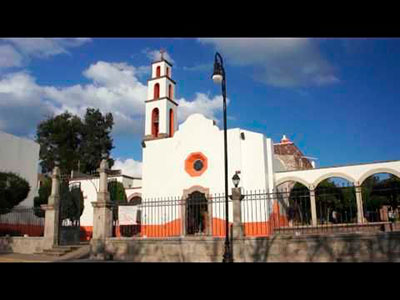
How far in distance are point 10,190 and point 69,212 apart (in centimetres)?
290

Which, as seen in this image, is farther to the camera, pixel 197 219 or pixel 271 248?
pixel 197 219

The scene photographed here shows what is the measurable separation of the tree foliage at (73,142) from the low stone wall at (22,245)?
21993 millimetres

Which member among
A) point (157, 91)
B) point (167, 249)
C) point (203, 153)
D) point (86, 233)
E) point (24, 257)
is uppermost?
point (157, 91)

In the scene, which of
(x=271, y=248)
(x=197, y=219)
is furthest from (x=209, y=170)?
(x=271, y=248)

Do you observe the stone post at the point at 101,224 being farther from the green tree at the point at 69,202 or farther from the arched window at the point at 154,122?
the arched window at the point at 154,122

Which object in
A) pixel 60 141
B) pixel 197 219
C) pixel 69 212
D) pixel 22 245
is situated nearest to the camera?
pixel 22 245

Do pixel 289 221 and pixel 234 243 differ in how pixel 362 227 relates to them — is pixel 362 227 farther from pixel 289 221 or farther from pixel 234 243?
pixel 234 243

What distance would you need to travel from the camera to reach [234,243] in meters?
Answer: 12.1

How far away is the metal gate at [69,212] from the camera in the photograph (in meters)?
16.0

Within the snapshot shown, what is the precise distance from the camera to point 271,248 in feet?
38.6

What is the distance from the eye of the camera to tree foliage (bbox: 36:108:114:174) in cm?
3844

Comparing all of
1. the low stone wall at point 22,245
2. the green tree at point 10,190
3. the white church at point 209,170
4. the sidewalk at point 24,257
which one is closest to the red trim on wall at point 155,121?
the white church at point 209,170

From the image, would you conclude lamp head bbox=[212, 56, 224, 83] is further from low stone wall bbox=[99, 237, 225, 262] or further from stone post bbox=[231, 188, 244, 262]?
low stone wall bbox=[99, 237, 225, 262]

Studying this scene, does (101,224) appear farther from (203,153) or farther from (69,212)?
(203,153)
